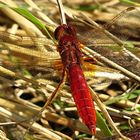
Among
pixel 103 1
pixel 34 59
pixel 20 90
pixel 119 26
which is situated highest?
pixel 103 1

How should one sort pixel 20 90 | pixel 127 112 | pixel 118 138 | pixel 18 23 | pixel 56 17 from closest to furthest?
pixel 118 138
pixel 127 112
pixel 20 90
pixel 18 23
pixel 56 17

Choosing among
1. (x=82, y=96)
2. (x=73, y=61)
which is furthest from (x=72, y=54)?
(x=82, y=96)

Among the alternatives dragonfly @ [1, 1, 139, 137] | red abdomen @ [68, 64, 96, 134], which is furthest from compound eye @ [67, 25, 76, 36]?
red abdomen @ [68, 64, 96, 134]

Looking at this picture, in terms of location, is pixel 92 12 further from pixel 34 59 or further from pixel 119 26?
pixel 34 59

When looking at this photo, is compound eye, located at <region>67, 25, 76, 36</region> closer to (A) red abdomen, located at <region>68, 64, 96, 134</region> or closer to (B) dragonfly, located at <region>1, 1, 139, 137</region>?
(B) dragonfly, located at <region>1, 1, 139, 137</region>

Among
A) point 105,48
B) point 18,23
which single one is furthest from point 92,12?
point 105,48

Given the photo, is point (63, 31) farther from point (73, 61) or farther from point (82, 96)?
point (82, 96)

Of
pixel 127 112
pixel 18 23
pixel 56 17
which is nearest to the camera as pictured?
pixel 127 112
